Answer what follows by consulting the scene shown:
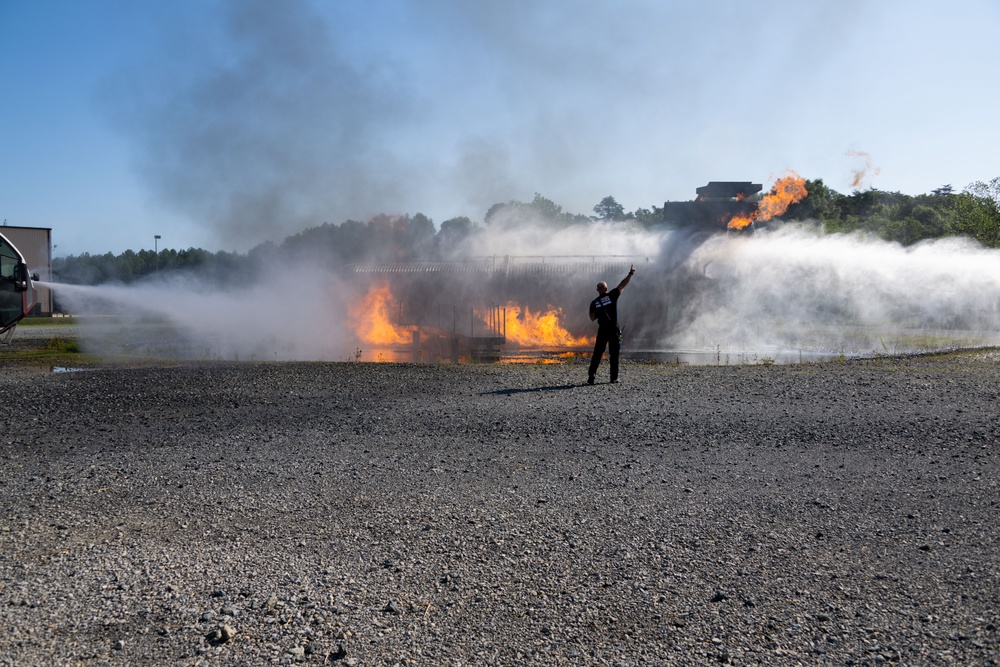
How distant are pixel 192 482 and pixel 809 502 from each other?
5.44 m

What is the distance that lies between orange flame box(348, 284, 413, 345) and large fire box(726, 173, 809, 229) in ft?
40.9

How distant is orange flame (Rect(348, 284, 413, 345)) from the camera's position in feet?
84.6

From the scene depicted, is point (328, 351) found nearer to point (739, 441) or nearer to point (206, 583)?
point (739, 441)

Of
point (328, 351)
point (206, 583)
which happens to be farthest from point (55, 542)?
point (328, 351)

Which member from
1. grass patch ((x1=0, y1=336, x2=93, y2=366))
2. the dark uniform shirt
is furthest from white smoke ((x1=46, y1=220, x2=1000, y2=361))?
the dark uniform shirt

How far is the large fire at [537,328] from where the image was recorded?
25453 mm

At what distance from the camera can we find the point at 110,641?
360cm

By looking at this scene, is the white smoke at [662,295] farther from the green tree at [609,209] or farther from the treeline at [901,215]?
the green tree at [609,209]

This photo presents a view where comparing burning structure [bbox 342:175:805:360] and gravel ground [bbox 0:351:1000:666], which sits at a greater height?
burning structure [bbox 342:175:805:360]

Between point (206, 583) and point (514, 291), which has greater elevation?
point (514, 291)

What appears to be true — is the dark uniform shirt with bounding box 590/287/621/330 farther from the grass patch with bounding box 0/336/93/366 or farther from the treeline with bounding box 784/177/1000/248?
the treeline with bounding box 784/177/1000/248

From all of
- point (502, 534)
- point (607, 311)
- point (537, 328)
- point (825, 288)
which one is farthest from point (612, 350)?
point (825, 288)

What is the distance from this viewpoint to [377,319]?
88.3ft

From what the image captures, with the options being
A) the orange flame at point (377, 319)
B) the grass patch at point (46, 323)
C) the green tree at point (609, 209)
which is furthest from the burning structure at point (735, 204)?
the green tree at point (609, 209)
